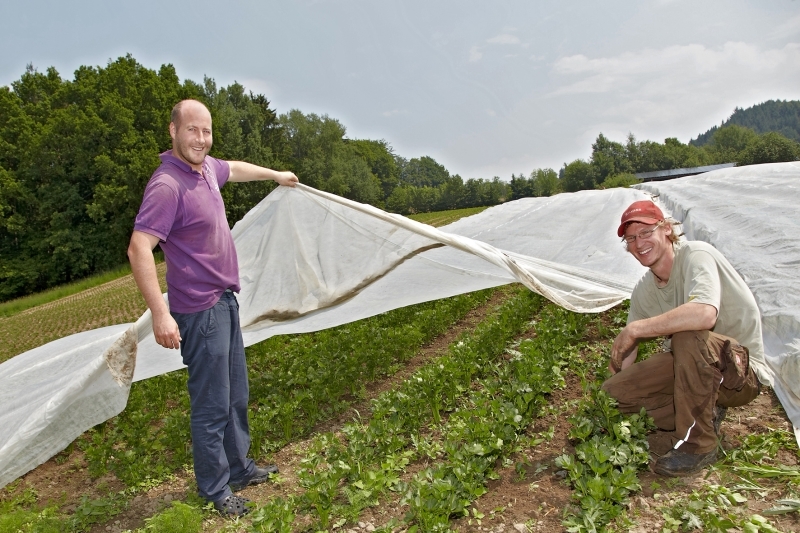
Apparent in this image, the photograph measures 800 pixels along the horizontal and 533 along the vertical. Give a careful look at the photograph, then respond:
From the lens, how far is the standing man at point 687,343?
2797mm

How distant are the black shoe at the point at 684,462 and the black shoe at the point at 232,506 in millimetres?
2305

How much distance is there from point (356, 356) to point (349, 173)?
5202cm

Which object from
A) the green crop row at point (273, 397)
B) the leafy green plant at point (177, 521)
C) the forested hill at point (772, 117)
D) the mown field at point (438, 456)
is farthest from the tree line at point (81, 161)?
the forested hill at point (772, 117)

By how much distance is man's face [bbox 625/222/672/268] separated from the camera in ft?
9.96

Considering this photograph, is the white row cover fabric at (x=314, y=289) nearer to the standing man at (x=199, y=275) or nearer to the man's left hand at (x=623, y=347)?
the standing man at (x=199, y=275)

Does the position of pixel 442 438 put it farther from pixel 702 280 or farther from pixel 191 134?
pixel 191 134

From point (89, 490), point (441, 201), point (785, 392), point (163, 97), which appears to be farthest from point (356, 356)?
Answer: point (441, 201)

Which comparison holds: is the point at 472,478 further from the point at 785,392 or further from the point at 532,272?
the point at 785,392

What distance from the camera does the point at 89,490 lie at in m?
3.94

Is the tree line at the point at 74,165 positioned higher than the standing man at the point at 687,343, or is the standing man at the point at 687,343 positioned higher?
the tree line at the point at 74,165

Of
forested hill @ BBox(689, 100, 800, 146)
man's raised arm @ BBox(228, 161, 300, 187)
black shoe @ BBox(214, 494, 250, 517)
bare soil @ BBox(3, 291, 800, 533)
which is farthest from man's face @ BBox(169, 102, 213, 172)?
forested hill @ BBox(689, 100, 800, 146)

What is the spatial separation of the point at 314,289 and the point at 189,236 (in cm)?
142

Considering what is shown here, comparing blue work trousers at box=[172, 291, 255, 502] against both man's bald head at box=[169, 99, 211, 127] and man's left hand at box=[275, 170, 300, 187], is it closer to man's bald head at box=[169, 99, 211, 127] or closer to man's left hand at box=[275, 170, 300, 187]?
man's bald head at box=[169, 99, 211, 127]

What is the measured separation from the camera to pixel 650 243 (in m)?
3.06
